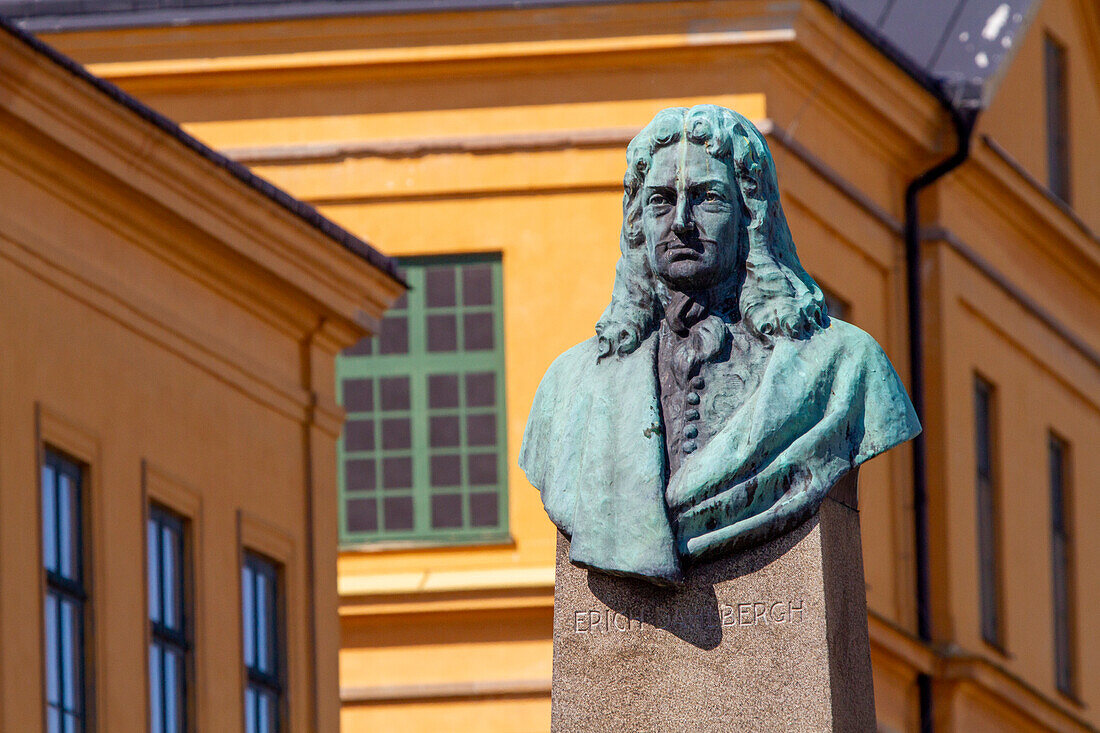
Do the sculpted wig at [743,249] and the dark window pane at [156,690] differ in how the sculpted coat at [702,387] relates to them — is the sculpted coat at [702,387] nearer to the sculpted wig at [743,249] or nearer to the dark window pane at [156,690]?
the sculpted wig at [743,249]

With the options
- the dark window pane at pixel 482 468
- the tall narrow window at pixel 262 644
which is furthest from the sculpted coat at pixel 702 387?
the dark window pane at pixel 482 468

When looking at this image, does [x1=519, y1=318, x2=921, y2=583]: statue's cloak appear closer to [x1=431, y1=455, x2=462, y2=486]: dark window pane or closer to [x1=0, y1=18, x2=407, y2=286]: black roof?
[x1=0, y1=18, x2=407, y2=286]: black roof

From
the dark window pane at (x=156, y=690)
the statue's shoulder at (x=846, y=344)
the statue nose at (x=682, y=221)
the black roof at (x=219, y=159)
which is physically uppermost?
the black roof at (x=219, y=159)

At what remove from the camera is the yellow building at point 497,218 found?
38.1 m

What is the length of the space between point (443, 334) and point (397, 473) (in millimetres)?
1405

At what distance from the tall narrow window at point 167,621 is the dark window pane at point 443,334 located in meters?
7.40

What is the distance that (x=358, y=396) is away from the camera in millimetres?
38656

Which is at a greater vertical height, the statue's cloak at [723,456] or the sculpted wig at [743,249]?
the sculpted wig at [743,249]

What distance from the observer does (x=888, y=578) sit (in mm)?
39750

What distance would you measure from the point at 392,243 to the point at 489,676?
4275 millimetres

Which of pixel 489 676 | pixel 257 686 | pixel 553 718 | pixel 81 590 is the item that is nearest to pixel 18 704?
pixel 81 590

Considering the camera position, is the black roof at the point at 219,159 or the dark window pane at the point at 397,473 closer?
the black roof at the point at 219,159

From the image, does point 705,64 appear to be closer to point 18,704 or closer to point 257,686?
point 257,686

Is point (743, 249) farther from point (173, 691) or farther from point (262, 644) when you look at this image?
point (262, 644)
